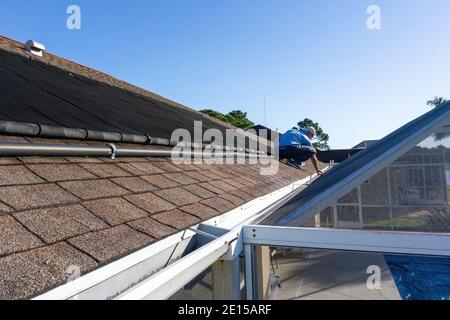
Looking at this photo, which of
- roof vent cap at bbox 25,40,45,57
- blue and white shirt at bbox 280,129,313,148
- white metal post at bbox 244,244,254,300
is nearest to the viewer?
white metal post at bbox 244,244,254,300

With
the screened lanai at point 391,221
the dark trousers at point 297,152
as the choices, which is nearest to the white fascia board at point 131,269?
the screened lanai at point 391,221

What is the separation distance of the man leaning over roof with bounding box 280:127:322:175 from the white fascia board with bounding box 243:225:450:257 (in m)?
4.71

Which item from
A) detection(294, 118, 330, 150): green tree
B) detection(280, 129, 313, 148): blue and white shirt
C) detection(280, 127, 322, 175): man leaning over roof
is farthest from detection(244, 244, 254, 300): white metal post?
detection(294, 118, 330, 150): green tree

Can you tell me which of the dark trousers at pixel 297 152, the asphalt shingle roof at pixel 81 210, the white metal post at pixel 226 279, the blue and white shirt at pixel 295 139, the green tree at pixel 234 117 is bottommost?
→ the white metal post at pixel 226 279

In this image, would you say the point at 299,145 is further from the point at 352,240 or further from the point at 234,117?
the point at 234,117

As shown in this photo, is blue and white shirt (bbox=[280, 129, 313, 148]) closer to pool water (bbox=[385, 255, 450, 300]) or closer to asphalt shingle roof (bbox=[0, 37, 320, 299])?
asphalt shingle roof (bbox=[0, 37, 320, 299])

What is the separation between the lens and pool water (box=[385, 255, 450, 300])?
1595 mm

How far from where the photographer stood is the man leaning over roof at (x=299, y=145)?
6547mm

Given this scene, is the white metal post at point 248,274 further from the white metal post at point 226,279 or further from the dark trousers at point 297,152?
the dark trousers at point 297,152

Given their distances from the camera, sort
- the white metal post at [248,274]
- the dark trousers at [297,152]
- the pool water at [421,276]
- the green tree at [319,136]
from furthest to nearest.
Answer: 1. the green tree at [319,136]
2. the dark trousers at [297,152]
3. the white metal post at [248,274]
4. the pool water at [421,276]

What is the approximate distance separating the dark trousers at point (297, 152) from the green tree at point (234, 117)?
2231 centimetres

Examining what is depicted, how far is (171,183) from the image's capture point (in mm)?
2412
